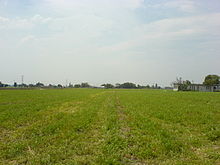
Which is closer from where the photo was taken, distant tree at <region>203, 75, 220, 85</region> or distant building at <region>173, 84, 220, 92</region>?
distant tree at <region>203, 75, 220, 85</region>

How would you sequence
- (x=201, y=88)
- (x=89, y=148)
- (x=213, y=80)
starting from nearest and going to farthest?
(x=89, y=148) → (x=213, y=80) → (x=201, y=88)

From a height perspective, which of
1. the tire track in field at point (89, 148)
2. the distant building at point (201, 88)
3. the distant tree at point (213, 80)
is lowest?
the tire track in field at point (89, 148)

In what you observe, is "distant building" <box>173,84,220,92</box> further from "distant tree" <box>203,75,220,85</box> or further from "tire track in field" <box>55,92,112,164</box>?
"tire track in field" <box>55,92,112,164</box>

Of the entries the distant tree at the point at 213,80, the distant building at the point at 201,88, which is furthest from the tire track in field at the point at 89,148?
the distant tree at the point at 213,80

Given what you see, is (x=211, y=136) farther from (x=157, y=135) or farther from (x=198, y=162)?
(x=198, y=162)

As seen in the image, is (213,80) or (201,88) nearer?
(213,80)

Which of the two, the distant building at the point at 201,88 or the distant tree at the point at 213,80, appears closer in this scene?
the distant tree at the point at 213,80

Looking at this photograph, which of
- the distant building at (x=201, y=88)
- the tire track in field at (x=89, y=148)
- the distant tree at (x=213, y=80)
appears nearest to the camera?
the tire track in field at (x=89, y=148)

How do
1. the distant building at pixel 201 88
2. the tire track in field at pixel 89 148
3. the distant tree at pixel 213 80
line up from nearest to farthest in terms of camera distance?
the tire track in field at pixel 89 148, the distant tree at pixel 213 80, the distant building at pixel 201 88

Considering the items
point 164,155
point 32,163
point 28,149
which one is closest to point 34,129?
point 28,149

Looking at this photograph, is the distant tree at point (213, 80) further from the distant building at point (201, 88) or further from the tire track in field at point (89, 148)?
the tire track in field at point (89, 148)

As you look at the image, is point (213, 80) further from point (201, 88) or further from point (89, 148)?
point (89, 148)

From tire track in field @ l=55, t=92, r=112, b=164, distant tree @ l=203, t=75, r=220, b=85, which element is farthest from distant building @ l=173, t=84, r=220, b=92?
tire track in field @ l=55, t=92, r=112, b=164

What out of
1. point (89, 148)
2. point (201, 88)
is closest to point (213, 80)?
point (201, 88)
